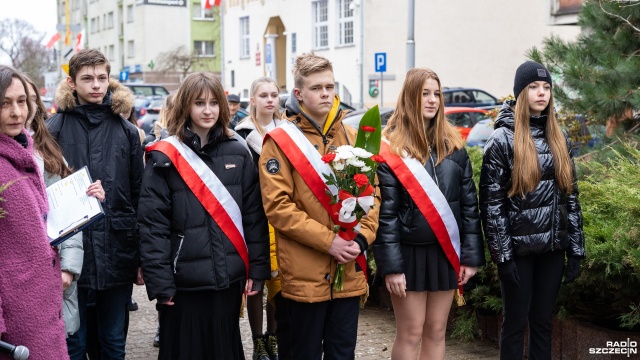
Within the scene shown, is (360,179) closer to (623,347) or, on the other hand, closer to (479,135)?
(623,347)

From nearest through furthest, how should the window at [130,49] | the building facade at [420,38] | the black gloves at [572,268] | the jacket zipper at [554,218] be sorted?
the jacket zipper at [554,218], the black gloves at [572,268], the building facade at [420,38], the window at [130,49]

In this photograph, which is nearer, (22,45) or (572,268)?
→ (572,268)

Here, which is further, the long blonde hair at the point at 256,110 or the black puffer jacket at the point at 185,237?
the long blonde hair at the point at 256,110

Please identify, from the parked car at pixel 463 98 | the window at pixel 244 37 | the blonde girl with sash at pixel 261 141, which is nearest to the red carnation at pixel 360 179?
the blonde girl with sash at pixel 261 141

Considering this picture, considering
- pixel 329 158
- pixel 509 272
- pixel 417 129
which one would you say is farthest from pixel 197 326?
pixel 509 272

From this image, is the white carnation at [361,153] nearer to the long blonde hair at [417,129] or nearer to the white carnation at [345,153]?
the white carnation at [345,153]

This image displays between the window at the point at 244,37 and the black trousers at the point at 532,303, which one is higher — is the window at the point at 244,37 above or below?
above

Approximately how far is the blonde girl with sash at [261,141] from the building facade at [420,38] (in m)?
24.3

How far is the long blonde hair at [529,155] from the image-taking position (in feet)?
15.4

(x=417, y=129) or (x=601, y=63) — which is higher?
(x=601, y=63)

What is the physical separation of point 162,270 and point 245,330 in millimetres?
2870

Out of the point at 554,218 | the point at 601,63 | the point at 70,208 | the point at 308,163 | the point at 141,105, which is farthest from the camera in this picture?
the point at 141,105

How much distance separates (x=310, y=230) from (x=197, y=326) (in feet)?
2.62

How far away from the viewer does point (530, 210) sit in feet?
15.5
